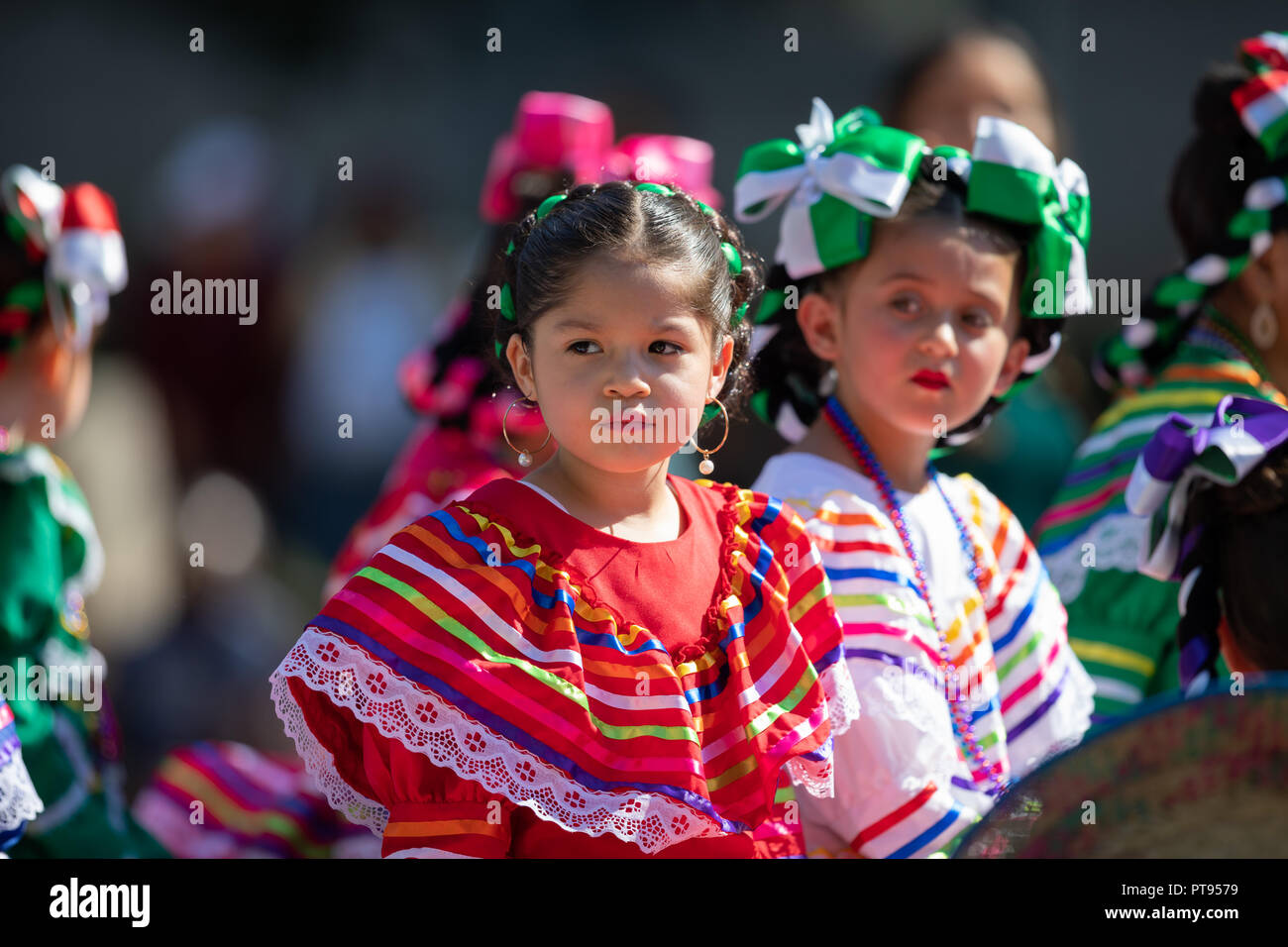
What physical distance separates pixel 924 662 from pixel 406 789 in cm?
81

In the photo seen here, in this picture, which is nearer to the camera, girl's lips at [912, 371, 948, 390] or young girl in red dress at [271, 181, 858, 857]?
young girl in red dress at [271, 181, 858, 857]

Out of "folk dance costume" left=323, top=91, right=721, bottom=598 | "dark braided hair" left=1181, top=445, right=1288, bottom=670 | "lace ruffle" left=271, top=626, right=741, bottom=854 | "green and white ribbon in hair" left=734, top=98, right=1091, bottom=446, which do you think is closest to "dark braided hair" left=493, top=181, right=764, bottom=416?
"green and white ribbon in hair" left=734, top=98, right=1091, bottom=446

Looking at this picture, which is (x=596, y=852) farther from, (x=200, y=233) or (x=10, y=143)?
(x=10, y=143)

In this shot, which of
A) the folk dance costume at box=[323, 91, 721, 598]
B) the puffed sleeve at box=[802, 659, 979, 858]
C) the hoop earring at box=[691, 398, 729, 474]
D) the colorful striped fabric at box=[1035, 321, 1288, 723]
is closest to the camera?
the hoop earring at box=[691, 398, 729, 474]

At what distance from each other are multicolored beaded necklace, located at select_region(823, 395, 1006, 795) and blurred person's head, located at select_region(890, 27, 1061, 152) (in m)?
1.55

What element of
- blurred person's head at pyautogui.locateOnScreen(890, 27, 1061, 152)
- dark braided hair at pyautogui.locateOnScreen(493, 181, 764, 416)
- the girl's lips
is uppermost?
blurred person's head at pyautogui.locateOnScreen(890, 27, 1061, 152)

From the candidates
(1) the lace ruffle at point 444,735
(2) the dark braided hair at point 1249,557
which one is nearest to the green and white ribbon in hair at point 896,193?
(2) the dark braided hair at point 1249,557

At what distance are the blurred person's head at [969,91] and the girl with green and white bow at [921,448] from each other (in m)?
1.39

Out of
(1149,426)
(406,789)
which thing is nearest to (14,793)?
(406,789)

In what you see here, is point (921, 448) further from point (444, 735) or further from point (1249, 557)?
point (444, 735)

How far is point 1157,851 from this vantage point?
1.58m

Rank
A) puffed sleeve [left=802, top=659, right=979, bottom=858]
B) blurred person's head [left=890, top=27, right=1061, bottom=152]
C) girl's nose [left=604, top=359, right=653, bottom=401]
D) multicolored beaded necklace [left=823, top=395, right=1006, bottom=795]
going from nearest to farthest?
girl's nose [left=604, top=359, right=653, bottom=401] → puffed sleeve [left=802, top=659, right=979, bottom=858] → multicolored beaded necklace [left=823, top=395, right=1006, bottom=795] → blurred person's head [left=890, top=27, right=1061, bottom=152]

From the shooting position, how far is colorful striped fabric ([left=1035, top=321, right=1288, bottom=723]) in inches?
115

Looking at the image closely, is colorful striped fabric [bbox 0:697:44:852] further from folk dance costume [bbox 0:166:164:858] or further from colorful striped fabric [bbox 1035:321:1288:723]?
colorful striped fabric [bbox 1035:321:1288:723]
